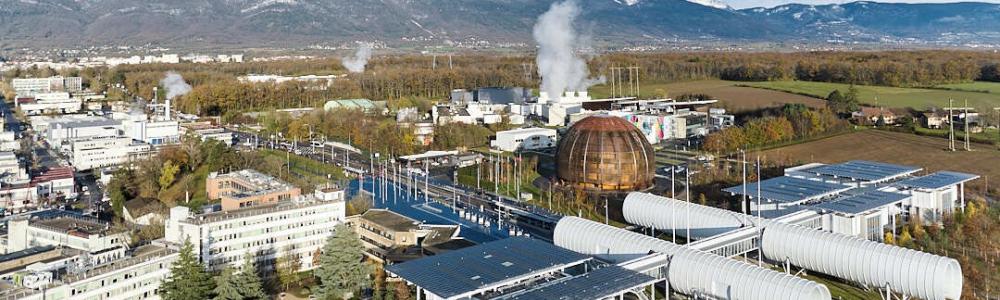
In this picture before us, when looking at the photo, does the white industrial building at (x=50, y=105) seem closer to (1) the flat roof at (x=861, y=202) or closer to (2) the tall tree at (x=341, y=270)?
(2) the tall tree at (x=341, y=270)

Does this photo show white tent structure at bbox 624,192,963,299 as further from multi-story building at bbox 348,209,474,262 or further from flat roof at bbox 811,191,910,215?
multi-story building at bbox 348,209,474,262

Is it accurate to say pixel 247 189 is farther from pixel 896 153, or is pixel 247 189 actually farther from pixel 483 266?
pixel 896 153

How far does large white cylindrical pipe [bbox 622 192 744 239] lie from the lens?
23.1m

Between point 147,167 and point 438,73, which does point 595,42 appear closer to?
point 438,73

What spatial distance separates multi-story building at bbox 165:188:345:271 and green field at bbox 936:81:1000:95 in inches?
2121

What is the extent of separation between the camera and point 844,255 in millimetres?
19438

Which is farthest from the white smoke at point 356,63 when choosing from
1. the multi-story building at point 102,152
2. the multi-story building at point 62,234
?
the multi-story building at point 62,234

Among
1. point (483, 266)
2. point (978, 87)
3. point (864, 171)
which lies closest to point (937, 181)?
point (864, 171)

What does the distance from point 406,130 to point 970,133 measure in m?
31.9

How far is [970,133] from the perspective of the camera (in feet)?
142

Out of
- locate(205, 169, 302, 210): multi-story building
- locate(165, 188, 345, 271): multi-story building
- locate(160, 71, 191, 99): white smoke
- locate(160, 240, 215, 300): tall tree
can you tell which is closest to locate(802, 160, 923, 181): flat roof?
locate(165, 188, 345, 271): multi-story building

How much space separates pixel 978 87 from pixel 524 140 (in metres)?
40.5

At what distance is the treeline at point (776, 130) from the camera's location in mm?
41781

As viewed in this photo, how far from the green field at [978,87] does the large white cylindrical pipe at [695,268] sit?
49817 mm
